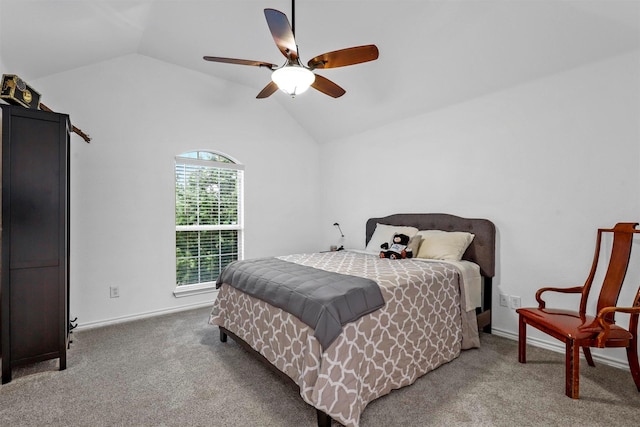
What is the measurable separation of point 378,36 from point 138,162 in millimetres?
2866

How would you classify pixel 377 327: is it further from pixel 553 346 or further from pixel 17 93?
pixel 17 93

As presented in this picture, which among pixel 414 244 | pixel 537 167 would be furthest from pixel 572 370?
pixel 537 167

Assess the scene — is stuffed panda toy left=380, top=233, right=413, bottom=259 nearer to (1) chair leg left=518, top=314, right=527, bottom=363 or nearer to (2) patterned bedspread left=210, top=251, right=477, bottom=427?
(2) patterned bedspread left=210, top=251, right=477, bottom=427

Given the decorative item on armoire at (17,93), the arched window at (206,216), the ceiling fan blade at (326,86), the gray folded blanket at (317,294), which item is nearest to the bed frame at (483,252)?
the gray folded blanket at (317,294)

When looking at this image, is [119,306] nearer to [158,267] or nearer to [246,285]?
[158,267]

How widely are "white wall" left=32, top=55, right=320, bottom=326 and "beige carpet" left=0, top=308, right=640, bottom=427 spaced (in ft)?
2.98

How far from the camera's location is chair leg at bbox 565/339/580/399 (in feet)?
6.21

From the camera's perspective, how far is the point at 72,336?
→ 299 centimetres

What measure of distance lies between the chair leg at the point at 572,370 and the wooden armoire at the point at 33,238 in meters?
3.46

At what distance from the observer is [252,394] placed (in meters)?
2.03

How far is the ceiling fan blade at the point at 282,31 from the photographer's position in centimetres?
173

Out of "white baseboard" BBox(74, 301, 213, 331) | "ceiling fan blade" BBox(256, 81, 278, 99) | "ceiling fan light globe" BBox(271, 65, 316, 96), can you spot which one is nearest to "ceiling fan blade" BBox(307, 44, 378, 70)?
"ceiling fan light globe" BBox(271, 65, 316, 96)

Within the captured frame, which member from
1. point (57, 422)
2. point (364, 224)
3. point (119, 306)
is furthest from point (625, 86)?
point (119, 306)

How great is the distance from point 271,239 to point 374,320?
2916mm
